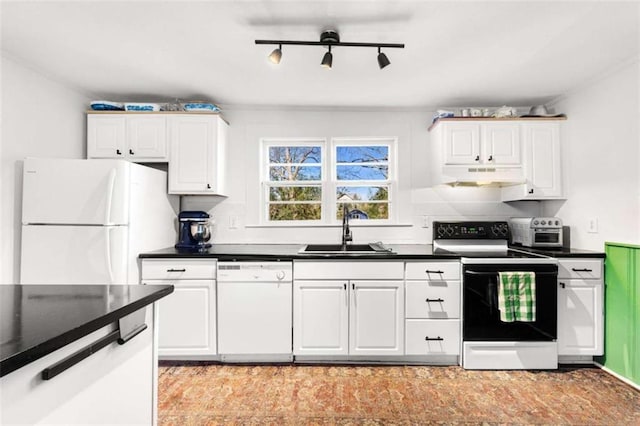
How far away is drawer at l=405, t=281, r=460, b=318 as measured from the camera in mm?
2678

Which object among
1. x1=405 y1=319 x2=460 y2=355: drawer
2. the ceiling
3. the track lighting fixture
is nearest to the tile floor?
x1=405 y1=319 x2=460 y2=355: drawer

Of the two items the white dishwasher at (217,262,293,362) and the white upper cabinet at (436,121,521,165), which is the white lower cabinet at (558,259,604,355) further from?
the white dishwasher at (217,262,293,362)

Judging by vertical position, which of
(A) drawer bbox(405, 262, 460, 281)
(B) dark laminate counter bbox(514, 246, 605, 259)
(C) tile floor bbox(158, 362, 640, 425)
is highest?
(B) dark laminate counter bbox(514, 246, 605, 259)

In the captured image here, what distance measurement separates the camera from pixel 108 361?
39.9 inches

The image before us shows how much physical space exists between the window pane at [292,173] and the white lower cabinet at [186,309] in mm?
1293

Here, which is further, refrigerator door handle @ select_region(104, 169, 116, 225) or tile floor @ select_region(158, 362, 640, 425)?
refrigerator door handle @ select_region(104, 169, 116, 225)

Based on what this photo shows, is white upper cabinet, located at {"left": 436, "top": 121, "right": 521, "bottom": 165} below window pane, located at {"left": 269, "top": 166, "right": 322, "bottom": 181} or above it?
above

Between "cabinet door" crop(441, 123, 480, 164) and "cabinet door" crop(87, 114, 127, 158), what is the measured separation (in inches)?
121

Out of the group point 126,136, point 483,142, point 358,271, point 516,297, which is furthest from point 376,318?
point 126,136

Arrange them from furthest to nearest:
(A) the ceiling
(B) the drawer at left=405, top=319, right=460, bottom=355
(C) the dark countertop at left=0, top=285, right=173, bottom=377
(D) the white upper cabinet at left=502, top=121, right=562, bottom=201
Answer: (D) the white upper cabinet at left=502, top=121, right=562, bottom=201 < (B) the drawer at left=405, top=319, right=460, bottom=355 < (A) the ceiling < (C) the dark countertop at left=0, top=285, right=173, bottom=377

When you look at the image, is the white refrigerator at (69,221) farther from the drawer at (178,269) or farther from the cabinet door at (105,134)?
the cabinet door at (105,134)

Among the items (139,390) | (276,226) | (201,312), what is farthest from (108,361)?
(276,226)

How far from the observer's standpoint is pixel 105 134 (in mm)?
3043

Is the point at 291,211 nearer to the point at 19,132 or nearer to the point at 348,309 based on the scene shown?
the point at 348,309
